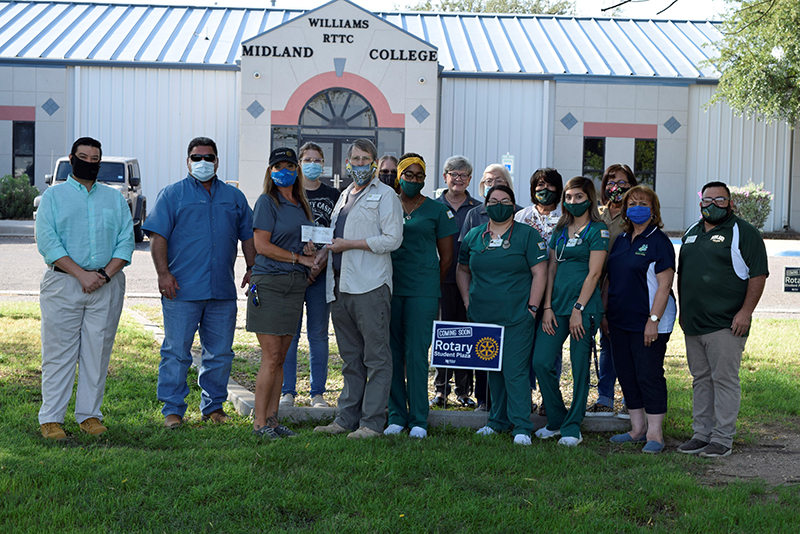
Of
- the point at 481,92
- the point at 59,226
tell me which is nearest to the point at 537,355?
the point at 59,226

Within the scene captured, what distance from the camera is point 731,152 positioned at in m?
26.0

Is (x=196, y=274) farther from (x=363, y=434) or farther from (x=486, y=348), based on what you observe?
(x=486, y=348)

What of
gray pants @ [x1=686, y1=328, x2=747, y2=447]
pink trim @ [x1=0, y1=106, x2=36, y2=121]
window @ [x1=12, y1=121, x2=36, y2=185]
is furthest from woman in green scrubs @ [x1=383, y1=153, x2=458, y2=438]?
window @ [x1=12, y1=121, x2=36, y2=185]

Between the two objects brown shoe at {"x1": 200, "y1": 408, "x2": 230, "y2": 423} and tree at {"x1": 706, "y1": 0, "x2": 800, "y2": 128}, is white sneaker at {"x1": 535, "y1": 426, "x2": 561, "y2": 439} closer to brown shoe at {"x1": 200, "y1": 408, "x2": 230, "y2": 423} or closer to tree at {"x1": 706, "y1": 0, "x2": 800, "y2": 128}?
brown shoe at {"x1": 200, "y1": 408, "x2": 230, "y2": 423}

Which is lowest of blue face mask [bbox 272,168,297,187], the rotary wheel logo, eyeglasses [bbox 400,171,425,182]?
the rotary wheel logo

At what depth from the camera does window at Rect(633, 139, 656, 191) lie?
1003 inches

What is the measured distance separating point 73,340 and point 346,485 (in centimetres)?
240

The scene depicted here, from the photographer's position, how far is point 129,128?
24719mm

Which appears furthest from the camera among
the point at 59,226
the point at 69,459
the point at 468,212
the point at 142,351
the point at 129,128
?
the point at 129,128

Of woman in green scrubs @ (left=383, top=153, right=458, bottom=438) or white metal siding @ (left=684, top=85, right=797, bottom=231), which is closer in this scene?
woman in green scrubs @ (left=383, top=153, right=458, bottom=438)

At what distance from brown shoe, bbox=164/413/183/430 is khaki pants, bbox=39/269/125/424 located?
18.9 inches

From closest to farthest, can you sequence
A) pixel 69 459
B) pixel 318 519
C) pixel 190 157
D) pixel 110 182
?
1. pixel 318 519
2. pixel 69 459
3. pixel 190 157
4. pixel 110 182

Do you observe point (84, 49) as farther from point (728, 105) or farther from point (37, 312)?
point (728, 105)

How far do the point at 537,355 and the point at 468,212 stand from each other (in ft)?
4.73
